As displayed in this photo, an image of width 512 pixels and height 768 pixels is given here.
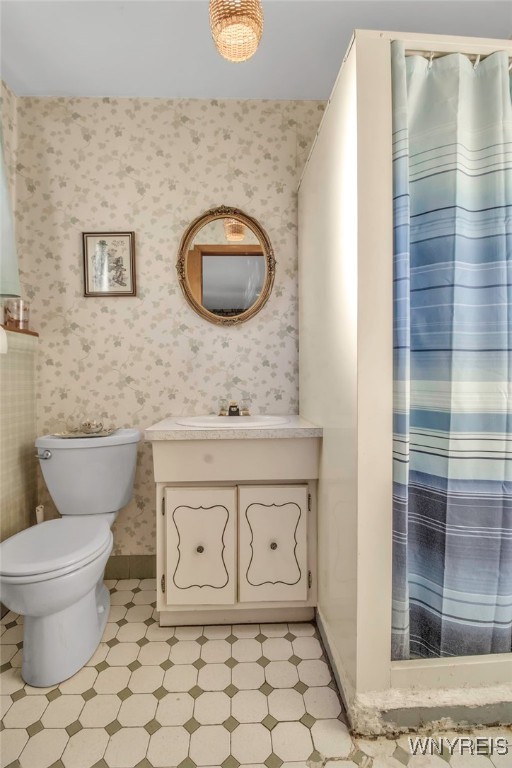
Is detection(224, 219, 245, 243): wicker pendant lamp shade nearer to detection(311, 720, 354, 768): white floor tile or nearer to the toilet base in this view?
the toilet base

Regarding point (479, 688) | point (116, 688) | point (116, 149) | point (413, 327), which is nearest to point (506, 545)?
point (479, 688)

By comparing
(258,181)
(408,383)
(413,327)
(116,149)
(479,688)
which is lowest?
(479,688)

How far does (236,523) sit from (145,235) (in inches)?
58.9

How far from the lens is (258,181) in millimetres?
2176

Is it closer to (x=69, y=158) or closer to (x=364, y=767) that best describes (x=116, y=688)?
(x=364, y=767)

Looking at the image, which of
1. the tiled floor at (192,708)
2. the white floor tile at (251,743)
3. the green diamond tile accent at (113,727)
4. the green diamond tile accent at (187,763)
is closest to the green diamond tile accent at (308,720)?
the tiled floor at (192,708)

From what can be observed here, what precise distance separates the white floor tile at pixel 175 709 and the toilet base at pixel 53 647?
0.38m

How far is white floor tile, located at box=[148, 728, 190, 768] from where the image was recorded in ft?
3.80

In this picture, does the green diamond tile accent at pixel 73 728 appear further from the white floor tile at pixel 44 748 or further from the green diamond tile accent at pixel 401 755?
the green diamond tile accent at pixel 401 755

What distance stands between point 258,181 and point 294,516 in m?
1.67

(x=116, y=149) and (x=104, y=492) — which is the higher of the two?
(x=116, y=149)

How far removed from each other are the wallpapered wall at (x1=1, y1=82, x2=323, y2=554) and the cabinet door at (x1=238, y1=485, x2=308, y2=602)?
2.02 feet

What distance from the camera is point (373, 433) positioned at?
118cm

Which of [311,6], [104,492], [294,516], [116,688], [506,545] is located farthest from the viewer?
[104,492]
